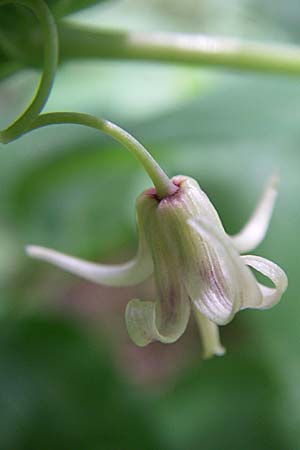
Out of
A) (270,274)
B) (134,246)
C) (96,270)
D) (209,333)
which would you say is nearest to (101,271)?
(96,270)

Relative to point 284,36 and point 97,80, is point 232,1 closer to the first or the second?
point 284,36

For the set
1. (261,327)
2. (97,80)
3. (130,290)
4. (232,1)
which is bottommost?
(130,290)

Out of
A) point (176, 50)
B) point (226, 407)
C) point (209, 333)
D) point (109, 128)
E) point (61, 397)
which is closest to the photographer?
point (109, 128)

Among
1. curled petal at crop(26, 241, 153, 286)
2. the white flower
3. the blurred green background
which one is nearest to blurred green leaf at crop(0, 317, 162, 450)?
the blurred green background

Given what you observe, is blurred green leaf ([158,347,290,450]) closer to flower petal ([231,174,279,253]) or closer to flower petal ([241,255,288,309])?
flower petal ([231,174,279,253])

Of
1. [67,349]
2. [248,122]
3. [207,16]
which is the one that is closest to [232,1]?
[207,16]

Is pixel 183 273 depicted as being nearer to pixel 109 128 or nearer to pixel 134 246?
pixel 109 128

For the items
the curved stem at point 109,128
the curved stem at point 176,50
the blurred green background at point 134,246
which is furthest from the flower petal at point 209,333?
the blurred green background at point 134,246
